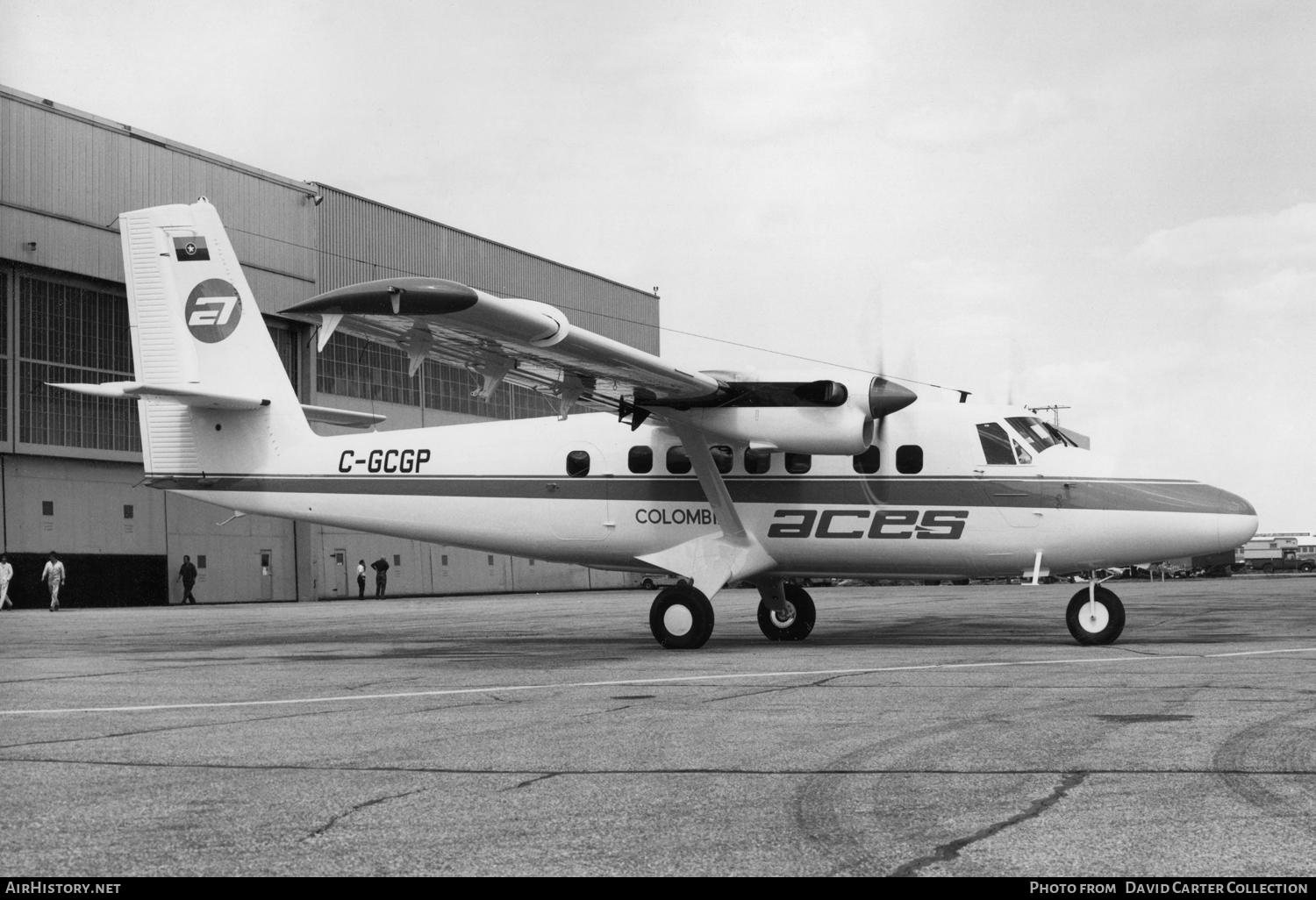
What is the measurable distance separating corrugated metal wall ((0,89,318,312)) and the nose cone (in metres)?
33.8

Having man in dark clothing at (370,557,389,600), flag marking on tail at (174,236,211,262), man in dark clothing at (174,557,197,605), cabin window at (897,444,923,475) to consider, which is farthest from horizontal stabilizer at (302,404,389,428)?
man in dark clothing at (370,557,389,600)

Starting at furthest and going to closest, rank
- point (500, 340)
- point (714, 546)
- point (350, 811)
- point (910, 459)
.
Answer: point (714, 546) < point (910, 459) < point (500, 340) < point (350, 811)

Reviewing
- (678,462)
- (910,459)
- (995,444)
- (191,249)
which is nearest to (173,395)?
(191,249)

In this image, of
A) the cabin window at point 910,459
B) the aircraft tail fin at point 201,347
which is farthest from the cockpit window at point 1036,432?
the aircraft tail fin at point 201,347

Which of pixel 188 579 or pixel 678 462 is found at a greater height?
pixel 678 462

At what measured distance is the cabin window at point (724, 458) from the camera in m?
16.5

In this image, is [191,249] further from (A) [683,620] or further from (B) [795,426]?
(B) [795,426]

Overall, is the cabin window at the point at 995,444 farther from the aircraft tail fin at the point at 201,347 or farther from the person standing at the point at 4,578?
the person standing at the point at 4,578

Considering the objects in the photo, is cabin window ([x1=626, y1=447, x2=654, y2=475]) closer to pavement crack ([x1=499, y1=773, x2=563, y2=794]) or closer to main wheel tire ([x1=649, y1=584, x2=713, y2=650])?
main wheel tire ([x1=649, y1=584, x2=713, y2=650])

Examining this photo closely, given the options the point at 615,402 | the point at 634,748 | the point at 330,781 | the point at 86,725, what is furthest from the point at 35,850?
the point at 615,402

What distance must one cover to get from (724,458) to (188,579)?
2988 centimetres

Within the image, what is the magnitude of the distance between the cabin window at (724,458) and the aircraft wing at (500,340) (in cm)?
150

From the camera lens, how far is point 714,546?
16203mm
